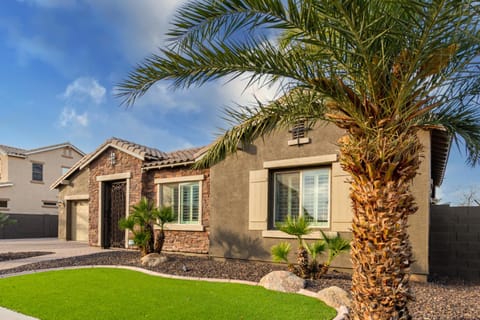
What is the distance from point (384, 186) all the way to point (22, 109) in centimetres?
1959

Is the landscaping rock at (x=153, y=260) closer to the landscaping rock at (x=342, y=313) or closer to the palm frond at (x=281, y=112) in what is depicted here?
the palm frond at (x=281, y=112)

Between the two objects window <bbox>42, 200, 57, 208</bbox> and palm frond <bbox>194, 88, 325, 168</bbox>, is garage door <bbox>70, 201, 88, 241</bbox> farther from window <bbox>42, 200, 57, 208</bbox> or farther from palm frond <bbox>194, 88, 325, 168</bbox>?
Result: palm frond <bbox>194, 88, 325, 168</bbox>

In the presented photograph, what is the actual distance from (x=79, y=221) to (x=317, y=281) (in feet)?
59.7

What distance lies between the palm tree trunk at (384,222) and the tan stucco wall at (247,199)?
530cm

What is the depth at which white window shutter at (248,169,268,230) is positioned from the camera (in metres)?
11.6

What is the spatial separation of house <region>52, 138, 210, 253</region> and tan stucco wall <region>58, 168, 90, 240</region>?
2.5 inches

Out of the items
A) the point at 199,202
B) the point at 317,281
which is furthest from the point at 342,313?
the point at 199,202

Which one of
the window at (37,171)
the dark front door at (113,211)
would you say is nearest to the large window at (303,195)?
the dark front door at (113,211)

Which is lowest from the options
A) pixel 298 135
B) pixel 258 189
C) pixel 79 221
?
pixel 79 221

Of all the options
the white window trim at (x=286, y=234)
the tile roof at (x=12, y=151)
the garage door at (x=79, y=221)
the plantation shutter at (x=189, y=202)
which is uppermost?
the tile roof at (x=12, y=151)

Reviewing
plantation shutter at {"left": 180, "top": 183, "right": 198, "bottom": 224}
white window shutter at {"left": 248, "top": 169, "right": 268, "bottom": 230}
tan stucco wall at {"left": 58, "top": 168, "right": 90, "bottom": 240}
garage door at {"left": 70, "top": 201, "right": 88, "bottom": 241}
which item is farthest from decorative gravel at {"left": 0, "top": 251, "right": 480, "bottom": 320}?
garage door at {"left": 70, "top": 201, "right": 88, "bottom": 241}

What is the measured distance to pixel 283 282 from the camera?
775 cm

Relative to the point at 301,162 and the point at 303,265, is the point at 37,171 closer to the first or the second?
the point at 301,162

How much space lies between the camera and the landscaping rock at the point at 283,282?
25.0 feet
